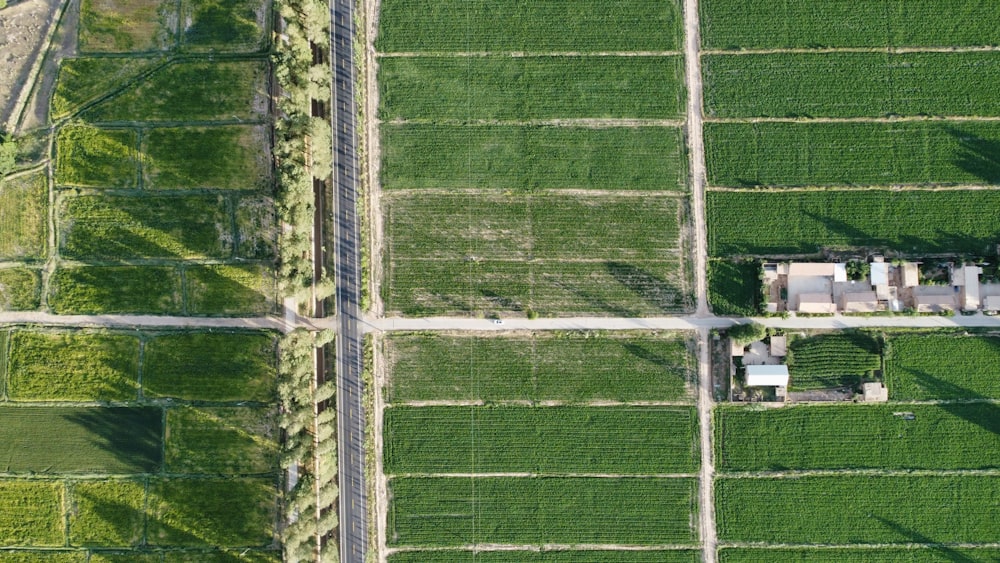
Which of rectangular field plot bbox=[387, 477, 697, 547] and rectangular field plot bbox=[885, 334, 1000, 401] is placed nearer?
rectangular field plot bbox=[885, 334, 1000, 401]

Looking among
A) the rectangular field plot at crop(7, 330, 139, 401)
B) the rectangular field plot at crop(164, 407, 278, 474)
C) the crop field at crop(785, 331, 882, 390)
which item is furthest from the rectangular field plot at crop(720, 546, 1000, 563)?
the rectangular field plot at crop(7, 330, 139, 401)

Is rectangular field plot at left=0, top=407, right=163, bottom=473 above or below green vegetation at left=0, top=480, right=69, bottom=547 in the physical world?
above

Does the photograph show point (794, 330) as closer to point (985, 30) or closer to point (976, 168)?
point (976, 168)

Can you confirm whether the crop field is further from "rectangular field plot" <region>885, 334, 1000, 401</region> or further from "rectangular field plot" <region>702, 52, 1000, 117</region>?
"rectangular field plot" <region>702, 52, 1000, 117</region>

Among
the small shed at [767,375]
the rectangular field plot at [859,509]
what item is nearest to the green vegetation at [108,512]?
the rectangular field plot at [859,509]

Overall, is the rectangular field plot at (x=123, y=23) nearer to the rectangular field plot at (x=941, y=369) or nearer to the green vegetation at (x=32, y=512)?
the green vegetation at (x=32, y=512)

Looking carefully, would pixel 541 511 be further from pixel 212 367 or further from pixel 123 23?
pixel 123 23
